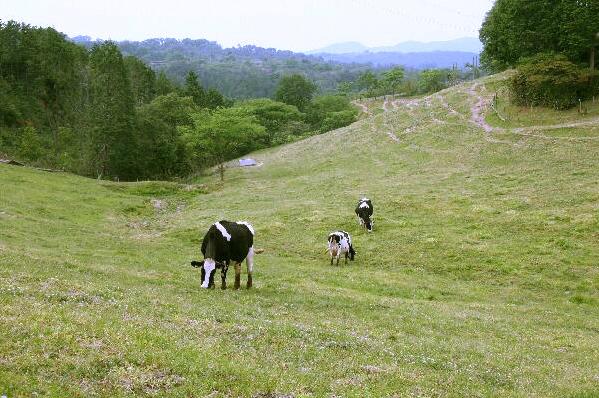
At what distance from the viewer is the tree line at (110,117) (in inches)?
3292

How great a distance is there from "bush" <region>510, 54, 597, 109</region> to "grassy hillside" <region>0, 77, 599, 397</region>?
250 inches

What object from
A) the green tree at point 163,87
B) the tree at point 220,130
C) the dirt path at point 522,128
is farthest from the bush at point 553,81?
the green tree at point 163,87

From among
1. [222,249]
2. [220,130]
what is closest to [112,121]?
[220,130]

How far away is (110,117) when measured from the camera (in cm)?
8269

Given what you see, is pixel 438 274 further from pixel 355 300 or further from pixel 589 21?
pixel 589 21

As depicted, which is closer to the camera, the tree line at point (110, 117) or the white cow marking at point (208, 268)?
the white cow marking at point (208, 268)

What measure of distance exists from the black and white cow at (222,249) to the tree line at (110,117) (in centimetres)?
6079

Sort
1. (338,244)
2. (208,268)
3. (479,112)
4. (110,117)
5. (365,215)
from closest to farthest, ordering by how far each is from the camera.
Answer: (208,268) < (338,244) < (365,215) < (110,117) < (479,112)

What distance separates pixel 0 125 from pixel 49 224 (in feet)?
240

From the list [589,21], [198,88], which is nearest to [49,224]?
[589,21]

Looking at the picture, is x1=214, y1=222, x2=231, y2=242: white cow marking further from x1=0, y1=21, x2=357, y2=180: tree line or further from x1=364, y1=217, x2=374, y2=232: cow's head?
x1=0, y1=21, x2=357, y2=180: tree line

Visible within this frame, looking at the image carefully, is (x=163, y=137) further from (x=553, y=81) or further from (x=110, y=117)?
(x=553, y=81)

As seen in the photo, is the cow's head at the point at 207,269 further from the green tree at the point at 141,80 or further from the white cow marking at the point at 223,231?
the green tree at the point at 141,80

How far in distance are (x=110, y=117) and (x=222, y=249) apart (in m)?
67.1
